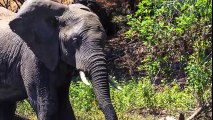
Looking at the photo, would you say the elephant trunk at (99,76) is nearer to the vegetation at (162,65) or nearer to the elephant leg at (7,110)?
the vegetation at (162,65)

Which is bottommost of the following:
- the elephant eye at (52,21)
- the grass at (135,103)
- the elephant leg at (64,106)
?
the grass at (135,103)

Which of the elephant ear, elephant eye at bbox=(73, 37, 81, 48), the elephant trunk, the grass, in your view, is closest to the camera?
the elephant trunk

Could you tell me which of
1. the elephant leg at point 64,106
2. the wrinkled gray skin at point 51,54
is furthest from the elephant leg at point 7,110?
the elephant leg at point 64,106

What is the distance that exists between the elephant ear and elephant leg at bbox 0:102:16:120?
1423 mm

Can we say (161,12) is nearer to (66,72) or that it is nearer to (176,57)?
(176,57)

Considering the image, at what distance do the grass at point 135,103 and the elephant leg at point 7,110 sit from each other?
1270 millimetres

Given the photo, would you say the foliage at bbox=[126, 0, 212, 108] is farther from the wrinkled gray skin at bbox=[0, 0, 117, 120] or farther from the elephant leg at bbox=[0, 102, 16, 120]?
the elephant leg at bbox=[0, 102, 16, 120]

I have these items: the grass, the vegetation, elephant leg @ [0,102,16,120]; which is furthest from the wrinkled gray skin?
the grass

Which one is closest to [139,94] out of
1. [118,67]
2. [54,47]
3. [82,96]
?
[82,96]

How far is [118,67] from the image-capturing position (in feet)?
50.5

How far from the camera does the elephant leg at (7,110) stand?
8.27m

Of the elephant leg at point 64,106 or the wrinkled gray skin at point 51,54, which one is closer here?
the wrinkled gray skin at point 51,54

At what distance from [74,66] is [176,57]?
9.47 feet

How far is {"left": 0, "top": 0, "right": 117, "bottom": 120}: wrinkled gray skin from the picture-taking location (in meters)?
6.61
